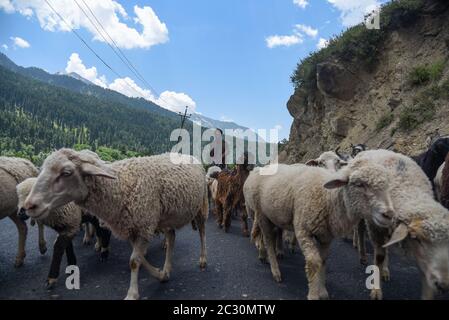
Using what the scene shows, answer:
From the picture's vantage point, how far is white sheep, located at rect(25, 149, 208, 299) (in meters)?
3.52

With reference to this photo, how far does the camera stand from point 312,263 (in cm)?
346

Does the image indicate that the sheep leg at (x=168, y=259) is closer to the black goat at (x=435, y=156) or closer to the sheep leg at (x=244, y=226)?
the sheep leg at (x=244, y=226)

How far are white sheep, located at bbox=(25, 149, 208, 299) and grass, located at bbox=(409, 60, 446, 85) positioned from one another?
9.97 metres

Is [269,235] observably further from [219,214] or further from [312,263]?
[219,214]

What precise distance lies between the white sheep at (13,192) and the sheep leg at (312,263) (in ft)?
14.6

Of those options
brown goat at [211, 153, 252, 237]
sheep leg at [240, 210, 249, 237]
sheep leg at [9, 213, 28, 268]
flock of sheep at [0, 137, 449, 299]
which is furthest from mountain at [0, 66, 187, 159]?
flock of sheep at [0, 137, 449, 299]

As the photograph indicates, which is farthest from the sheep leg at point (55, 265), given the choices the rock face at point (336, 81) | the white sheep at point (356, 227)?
the rock face at point (336, 81)

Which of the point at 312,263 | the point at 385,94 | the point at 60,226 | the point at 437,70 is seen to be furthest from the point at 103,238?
the point at 385,94

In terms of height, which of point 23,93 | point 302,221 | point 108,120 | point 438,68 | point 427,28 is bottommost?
point 302,221

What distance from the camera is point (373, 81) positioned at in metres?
13.4
